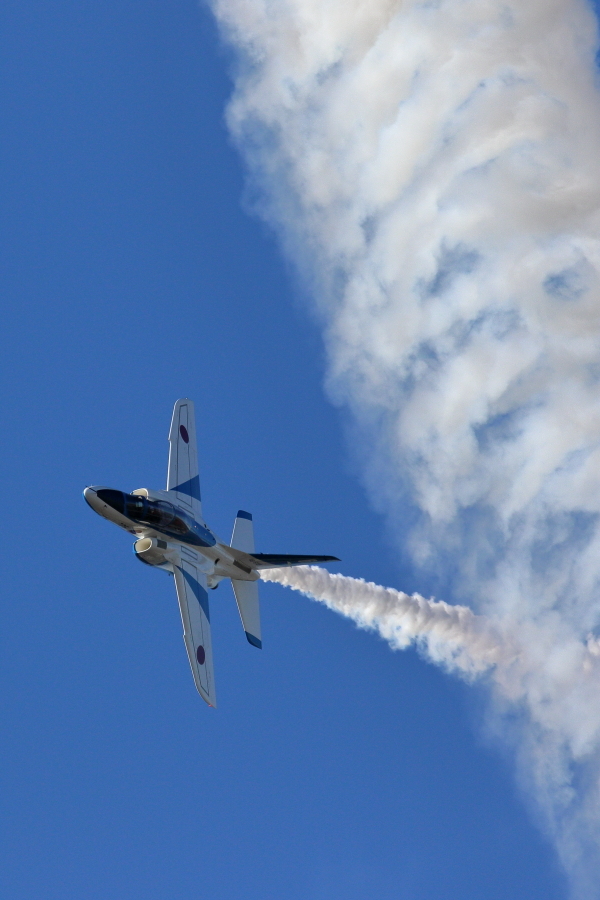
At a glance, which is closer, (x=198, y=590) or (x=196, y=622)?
(x=196, y=622)

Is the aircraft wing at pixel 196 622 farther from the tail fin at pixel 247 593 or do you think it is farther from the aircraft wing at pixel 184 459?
the aircraft wing at pixel 184 459

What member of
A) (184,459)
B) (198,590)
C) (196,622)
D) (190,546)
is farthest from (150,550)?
(184,459)

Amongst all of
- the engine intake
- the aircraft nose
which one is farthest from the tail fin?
the aircraft nose

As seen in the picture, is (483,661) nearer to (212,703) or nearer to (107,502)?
(212,703)

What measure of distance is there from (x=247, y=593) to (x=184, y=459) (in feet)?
28.0

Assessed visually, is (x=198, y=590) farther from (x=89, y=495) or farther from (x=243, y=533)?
(x=89, y=495)

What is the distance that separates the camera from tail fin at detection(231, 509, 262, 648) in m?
61.9

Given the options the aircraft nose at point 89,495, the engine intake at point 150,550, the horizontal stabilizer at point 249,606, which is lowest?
the aircraft nose at point 89,495

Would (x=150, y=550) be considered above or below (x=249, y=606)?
below

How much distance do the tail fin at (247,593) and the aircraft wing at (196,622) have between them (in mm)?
2580

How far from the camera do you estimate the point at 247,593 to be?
2480 inches

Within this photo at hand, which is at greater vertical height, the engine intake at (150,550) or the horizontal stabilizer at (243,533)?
the horizontal stabilizer at (243,533)

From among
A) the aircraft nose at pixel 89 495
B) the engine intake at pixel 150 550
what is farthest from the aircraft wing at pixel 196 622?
the aircraft nose at pixel 89 495

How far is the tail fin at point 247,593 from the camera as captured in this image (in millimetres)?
61938
